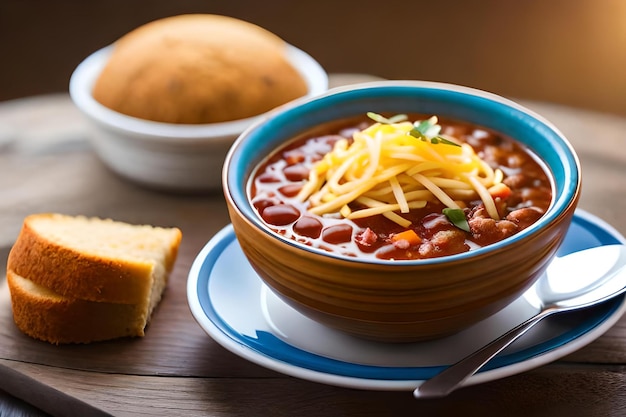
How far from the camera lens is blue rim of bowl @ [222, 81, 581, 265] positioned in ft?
7.16

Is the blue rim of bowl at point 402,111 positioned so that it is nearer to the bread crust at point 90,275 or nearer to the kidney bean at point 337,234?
the kidney bean at point 337,234

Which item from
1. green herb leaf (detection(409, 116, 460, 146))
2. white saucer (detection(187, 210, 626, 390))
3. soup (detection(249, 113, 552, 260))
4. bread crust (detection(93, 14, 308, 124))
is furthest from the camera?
bread crust (detection(93, 14, 308, 124))

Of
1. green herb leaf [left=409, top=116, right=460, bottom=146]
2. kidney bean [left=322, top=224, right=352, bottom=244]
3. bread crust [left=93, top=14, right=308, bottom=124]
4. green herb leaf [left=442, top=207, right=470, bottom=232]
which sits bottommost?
bread crust [left=93, top=14, right=308, bottom=124]

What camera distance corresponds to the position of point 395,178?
7.30 ft

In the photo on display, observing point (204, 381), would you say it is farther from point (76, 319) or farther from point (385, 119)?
point (385, 119)

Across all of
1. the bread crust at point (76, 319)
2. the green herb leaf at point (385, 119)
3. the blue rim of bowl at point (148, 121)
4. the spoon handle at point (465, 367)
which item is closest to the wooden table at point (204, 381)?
the bread crust at point (76, 319)

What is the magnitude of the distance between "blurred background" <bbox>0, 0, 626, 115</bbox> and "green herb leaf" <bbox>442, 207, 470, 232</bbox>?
3181 mm

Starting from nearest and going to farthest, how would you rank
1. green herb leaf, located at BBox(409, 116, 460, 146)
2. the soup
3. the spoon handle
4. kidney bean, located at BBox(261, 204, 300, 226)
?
1. the spoon handle
2. the soup
3. kidney bean, located at BBox(261, 204, 300, 226)
4. green herb leaf, located at BBox(409, 116, 460, 146)

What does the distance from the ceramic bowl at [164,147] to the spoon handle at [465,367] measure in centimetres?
136

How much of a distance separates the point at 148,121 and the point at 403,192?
1.27 metres

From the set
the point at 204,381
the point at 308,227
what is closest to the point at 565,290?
the point at 308,227

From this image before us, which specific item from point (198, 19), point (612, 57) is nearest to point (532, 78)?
point (612, 57)

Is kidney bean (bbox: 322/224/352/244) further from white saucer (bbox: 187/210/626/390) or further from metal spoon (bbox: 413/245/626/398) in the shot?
metal spoon (bbox: 413/245/626/398)

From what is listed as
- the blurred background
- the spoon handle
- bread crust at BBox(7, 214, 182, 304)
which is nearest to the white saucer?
the spoon handle
